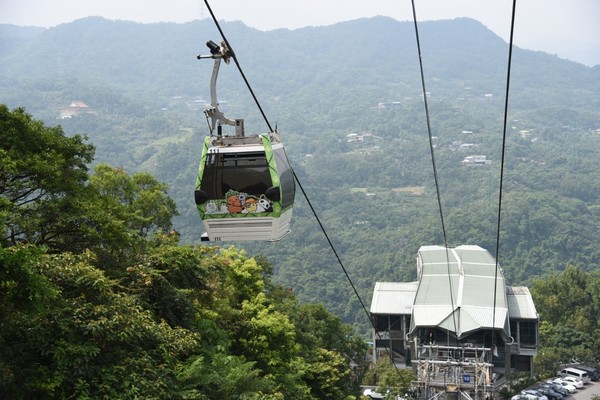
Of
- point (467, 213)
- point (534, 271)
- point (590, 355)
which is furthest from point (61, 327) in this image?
point (467, 213)

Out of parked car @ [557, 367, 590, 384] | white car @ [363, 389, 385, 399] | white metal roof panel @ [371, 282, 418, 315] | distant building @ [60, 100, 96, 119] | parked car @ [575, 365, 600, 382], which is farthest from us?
distant building @ [60, 100, 96, 119]

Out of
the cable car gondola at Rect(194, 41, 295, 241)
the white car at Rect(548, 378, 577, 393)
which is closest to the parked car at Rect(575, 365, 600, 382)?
the white car at Rect(548, 378, 577, 393)

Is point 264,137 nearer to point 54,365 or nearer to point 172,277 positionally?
point 54,365

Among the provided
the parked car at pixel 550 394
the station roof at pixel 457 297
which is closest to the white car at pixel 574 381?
the parked car at pixel 550 394

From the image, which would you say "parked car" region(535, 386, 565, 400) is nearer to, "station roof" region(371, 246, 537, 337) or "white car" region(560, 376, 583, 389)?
"white car" region(560, 376, 583, 389)

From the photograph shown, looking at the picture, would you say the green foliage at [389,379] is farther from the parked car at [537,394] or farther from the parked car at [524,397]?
the parked car at [537,394]

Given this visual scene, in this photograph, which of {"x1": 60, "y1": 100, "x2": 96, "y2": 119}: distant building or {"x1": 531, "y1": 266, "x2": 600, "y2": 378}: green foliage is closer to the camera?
{"x1": 531, "y1": 266, "x2": 600, "y2": 378}: green foliage
